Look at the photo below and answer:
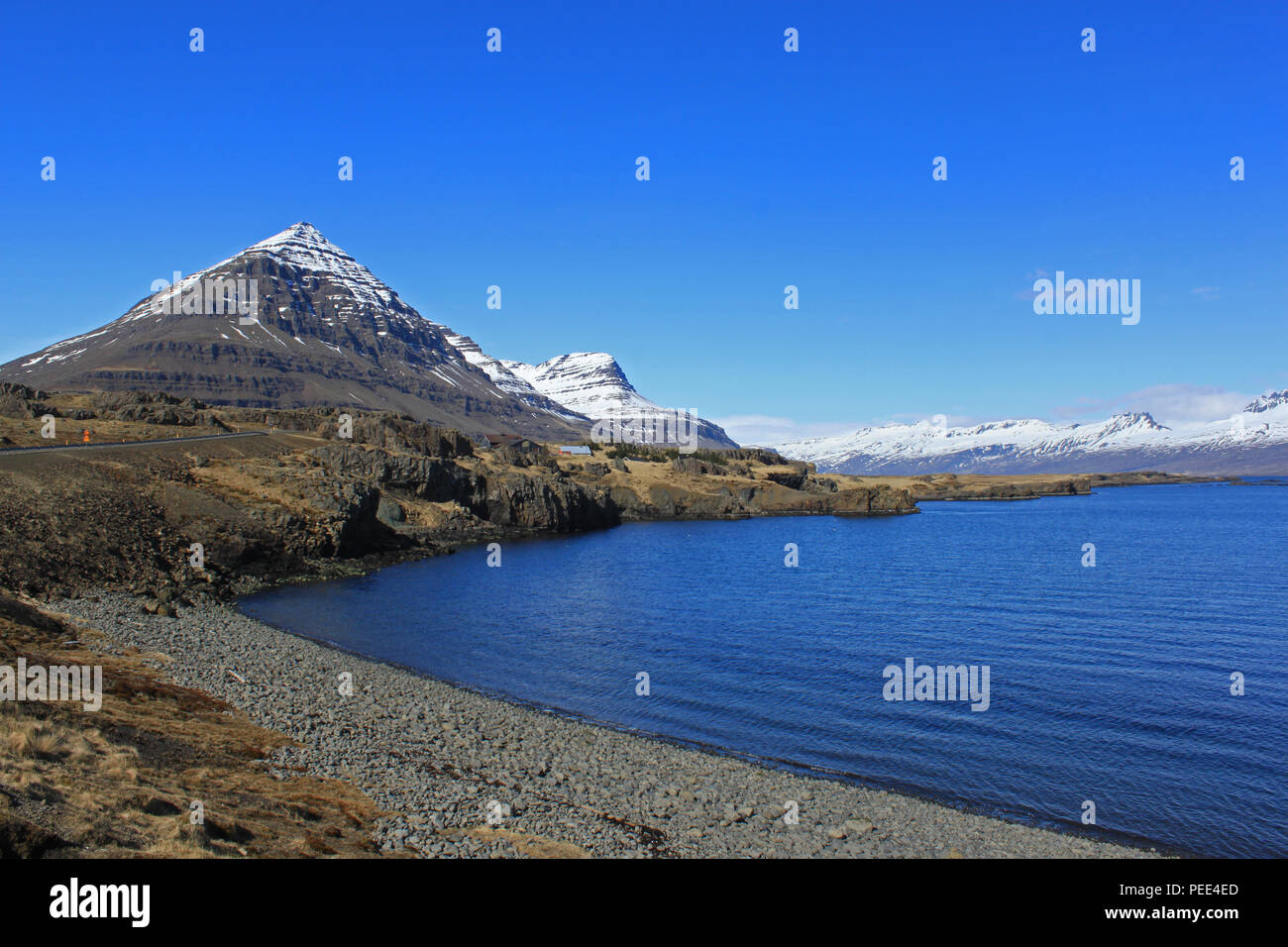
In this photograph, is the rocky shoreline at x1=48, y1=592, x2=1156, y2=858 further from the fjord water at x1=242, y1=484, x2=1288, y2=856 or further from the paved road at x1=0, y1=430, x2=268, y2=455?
the paved road at x1=0, y1=430, x2=268, y2=455

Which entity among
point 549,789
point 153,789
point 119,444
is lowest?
point 549,789

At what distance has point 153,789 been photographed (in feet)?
47.7

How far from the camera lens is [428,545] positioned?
244 feet

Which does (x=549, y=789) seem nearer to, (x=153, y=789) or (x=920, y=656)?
(x=153, y=789)

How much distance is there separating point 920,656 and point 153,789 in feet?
104

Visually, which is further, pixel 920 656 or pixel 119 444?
pixel 119 444

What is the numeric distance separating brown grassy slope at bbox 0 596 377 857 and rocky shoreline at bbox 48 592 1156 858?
998 mm

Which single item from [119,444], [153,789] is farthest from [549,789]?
[119,444]

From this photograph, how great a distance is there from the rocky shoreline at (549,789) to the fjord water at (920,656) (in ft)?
7.26

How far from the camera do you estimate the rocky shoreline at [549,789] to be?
56.0 feet
